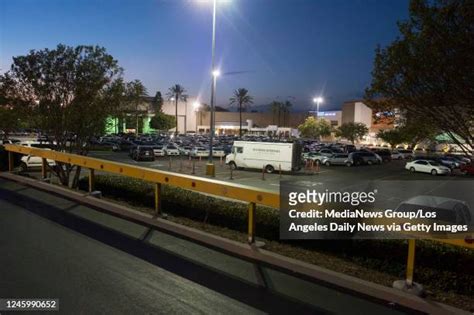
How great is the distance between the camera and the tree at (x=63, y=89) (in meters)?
12.6

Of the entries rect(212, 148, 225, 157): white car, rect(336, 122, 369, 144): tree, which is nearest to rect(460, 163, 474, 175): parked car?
rect(212, 148, 225, 157): white car

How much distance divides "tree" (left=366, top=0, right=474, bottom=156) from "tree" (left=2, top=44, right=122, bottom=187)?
8877 mm

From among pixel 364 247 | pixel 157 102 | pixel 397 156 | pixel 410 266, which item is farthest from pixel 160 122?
pixel 410 266

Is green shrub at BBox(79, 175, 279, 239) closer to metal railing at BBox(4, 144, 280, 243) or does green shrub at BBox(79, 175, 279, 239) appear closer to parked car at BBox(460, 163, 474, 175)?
metal railing at BBox(4, 144, 280, 243)

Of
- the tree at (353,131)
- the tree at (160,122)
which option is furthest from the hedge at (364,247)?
the tree at (160,122)

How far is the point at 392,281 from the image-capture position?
212 inches

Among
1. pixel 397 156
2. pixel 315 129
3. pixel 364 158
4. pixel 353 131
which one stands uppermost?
pixel 315 129

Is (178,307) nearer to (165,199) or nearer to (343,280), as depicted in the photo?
(343,280)

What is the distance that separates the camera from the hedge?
17.2 feet

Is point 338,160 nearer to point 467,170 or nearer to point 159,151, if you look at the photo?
point 467,170

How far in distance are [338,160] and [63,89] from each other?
34660 mm

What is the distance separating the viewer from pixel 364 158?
45.0 meters

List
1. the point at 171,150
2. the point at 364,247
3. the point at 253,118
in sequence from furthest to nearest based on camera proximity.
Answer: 1. the point at 253,118
2. the point at 171,150
3. the point at 364,247

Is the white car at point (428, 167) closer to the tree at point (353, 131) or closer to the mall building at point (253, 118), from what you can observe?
the tree at point (353, 131)
